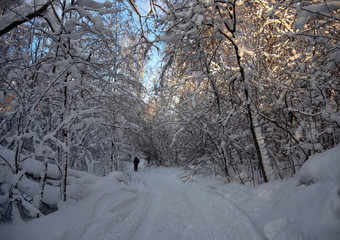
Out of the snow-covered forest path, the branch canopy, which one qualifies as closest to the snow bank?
the snow-covered forest path

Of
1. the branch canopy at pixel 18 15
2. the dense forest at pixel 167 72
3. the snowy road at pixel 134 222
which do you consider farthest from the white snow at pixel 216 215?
the branch canopy at pixel 18 15

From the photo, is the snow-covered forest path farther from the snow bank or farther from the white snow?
the snow bank

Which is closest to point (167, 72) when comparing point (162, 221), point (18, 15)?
point (18, 15)

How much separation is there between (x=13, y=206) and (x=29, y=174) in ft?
5.32

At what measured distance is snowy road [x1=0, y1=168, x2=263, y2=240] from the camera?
3199mm

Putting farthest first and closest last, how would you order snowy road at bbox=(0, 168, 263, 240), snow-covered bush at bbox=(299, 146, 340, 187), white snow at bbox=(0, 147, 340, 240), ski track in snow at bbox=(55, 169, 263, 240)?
ski track in snow at bbox=(55, 169, 263, 240) → snowy road at bbox=(0, 168, 263, 240) → snow-covered bush at bbox=(299, 146, 340, 187) → white snow at bbox=(0, 147, 340, 240)

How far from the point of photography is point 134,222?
420 centimetres

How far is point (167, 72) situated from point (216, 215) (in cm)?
404

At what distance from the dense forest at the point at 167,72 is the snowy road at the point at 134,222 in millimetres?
741

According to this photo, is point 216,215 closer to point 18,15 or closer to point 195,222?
point 195,222

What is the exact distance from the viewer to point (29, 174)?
15.9 feet

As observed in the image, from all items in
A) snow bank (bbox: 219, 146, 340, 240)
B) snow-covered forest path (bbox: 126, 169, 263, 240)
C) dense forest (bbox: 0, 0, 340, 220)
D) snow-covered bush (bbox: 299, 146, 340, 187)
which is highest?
dense forest (bbox: 0, 0, 340, 220)

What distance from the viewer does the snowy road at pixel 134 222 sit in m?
3.20

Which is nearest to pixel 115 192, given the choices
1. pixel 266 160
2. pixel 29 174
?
pixel 29 174
